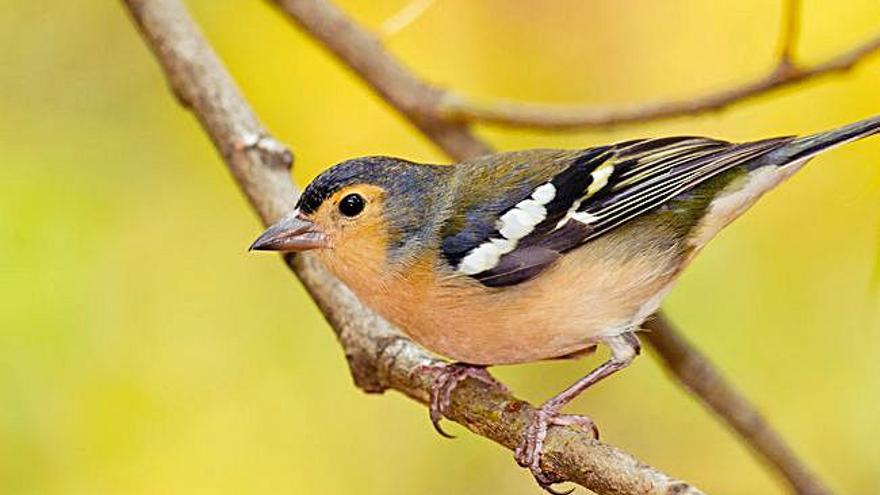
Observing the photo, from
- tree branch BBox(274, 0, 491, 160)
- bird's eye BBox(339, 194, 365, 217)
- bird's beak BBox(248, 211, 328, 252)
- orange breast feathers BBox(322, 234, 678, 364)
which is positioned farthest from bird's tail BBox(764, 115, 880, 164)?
tree branch BBox(274, 0, 491, 160)

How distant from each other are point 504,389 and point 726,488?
2.58m

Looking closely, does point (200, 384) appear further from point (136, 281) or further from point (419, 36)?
point (419, 36)

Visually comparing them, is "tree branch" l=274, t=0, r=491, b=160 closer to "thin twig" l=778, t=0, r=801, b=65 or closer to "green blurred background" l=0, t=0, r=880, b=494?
"green blurred background" l=0, t=0, r=880, b=494

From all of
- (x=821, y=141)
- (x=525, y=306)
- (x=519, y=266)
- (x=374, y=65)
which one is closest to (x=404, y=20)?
(x=374, y=65)

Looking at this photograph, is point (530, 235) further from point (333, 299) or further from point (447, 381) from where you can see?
point (333, 299)

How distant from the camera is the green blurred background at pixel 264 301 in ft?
16.6

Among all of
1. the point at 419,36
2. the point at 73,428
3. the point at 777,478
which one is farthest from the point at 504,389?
the point at 419,36

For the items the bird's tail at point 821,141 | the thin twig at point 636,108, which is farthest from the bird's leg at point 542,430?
the thin twig at point 636,108

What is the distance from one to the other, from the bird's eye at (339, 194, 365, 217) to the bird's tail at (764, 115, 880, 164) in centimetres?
112

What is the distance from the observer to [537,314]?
11.1ft

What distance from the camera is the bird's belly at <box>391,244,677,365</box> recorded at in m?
3.39

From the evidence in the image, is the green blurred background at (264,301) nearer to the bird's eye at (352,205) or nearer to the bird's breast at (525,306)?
the bird's eye at (352,205)

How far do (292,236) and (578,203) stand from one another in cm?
79

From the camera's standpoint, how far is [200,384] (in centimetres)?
546
